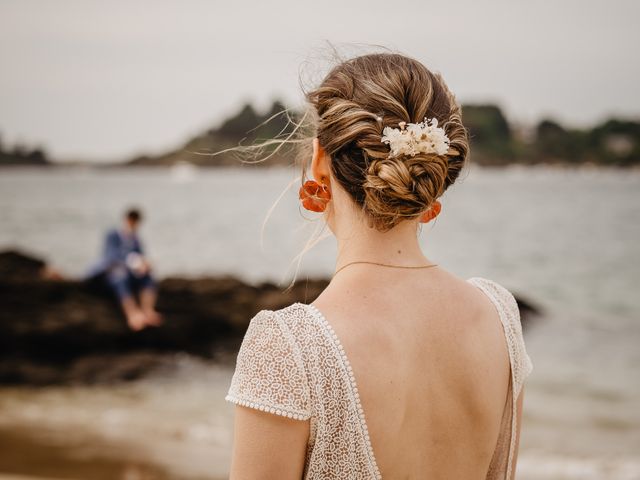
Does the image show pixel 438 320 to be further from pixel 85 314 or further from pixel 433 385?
pixel 85 314

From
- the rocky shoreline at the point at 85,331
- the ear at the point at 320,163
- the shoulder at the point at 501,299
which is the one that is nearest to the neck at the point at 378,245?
the ear at the point at 320,163

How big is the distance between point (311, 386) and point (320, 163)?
1.49 ft

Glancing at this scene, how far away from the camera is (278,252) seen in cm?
3453

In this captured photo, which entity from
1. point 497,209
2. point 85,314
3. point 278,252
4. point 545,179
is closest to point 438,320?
point 85,314

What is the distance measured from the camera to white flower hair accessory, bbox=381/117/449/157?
Answer: 1425 millimetres

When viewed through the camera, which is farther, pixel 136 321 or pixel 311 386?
pixel 136 321

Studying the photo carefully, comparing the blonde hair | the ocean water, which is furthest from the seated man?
the blonde hair

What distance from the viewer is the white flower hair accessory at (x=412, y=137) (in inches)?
56.1

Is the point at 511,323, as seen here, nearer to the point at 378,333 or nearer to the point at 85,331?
the point at 378,333

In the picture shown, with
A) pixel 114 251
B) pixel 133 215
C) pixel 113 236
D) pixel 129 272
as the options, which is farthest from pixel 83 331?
pixel 133 215

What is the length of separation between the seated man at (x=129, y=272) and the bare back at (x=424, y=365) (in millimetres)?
9486

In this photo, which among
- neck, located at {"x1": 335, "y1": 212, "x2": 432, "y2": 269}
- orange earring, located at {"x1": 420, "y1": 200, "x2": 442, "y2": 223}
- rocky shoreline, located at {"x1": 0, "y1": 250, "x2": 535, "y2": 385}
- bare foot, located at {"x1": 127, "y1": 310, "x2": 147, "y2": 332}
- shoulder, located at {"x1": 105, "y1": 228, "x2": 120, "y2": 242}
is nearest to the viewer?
neck, located at {"x1": 335, "y1": 212, "x2": 432, "y2": 269}

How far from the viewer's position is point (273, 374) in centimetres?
136

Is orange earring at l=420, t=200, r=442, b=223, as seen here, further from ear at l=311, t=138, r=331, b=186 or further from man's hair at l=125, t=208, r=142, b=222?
man's hair at l=125, t=208, r=142, b=222
